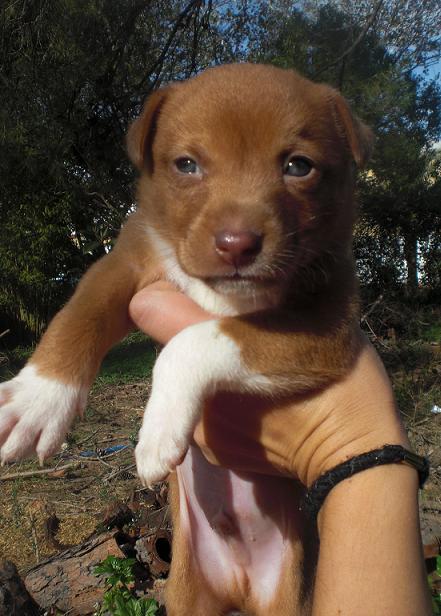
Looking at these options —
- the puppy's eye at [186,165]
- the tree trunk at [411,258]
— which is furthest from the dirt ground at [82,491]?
the tree trunk at [411,258]

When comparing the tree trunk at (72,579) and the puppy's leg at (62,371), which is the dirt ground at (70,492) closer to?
the tree trunk at (72,579)

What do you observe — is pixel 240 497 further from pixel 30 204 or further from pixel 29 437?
pixel 30 204

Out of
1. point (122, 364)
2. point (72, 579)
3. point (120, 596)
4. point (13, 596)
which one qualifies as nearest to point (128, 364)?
point (122, 364)

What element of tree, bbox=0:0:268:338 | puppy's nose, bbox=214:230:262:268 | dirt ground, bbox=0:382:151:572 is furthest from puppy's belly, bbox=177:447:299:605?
tree, bbox=0:0:268:338

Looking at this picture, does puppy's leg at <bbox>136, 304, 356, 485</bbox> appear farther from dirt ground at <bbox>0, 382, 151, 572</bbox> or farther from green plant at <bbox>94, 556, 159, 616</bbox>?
dirt ground at <bbox>0, 382, 151, 572</bbox>

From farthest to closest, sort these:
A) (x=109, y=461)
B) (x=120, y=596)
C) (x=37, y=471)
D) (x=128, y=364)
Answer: (x=128, y=364)
(x=109, y=461)
(x=37, y=471)
(x=120, y=596)

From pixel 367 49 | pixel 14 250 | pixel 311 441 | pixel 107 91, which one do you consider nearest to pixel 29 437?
pixel 311 441

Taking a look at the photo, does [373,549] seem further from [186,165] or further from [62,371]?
[186,165]
